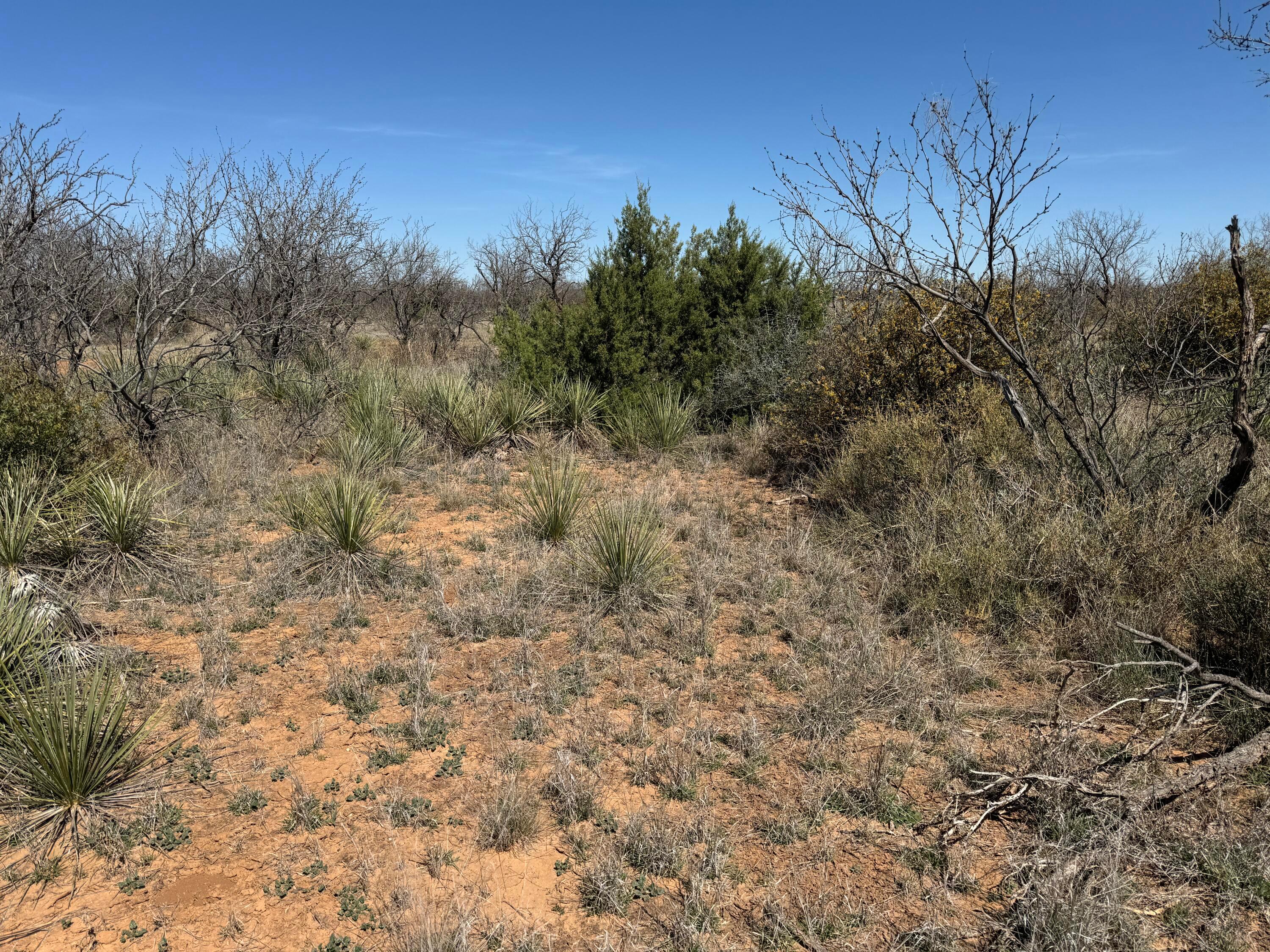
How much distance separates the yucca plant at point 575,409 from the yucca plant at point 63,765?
6557mm

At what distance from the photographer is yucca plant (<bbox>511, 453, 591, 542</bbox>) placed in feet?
19.6

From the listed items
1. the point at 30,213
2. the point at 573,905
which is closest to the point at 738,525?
the point at 573,905

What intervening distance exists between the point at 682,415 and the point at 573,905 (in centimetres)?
698

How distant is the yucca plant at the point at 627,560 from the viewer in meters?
4.93

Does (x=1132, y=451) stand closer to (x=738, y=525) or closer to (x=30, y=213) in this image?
(x=738, y=525)

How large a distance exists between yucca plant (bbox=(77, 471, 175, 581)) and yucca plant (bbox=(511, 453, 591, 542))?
8.56 ft

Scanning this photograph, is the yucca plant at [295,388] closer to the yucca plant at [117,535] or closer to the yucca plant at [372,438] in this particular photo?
the yucca plant at [372,438]

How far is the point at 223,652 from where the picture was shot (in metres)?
4.21

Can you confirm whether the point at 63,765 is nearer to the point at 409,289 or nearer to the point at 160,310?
the point at 160,310

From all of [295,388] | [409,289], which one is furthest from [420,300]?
[295,388]

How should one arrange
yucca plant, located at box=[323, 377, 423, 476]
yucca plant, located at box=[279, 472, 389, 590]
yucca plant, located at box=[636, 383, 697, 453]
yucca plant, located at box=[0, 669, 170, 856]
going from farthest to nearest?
yucca plant, located at box=[636, 383, 697, 453], yucca plant, located at box=[323, 377, 423, 476], yucca plant, located at box=[279, 472, 389, 590], yucca plant, located at box=[0, 669, 170, 856]

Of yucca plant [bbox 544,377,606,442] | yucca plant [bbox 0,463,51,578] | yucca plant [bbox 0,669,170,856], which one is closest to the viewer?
yucca plant [bbox 0,669,170,856]

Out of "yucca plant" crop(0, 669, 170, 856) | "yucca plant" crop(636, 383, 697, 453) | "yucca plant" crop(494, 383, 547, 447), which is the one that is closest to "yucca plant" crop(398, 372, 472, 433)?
"yucca plant" crop(494, 383, 547, 447)

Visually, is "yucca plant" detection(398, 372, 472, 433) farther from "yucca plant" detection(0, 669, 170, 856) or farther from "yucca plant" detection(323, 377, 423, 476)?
"yucca plant" detection(0, 669, 170, 856)
